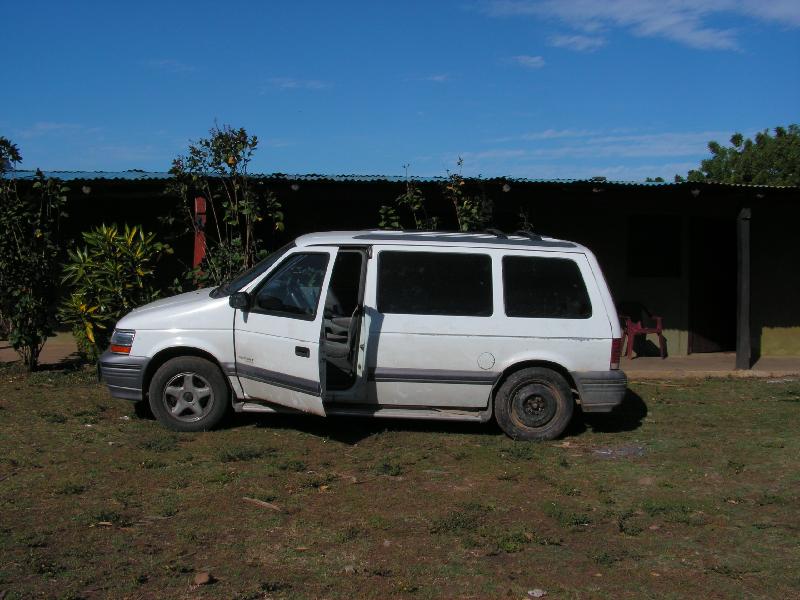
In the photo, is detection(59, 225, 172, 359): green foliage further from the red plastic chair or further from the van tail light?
the red plastic chair

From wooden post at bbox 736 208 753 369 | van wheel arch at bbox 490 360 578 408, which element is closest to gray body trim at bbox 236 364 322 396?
van wheel arch at bbox 490 360 578 408

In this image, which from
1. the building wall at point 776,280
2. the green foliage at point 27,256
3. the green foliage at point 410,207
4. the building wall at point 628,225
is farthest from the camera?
the building wall at point 776,280

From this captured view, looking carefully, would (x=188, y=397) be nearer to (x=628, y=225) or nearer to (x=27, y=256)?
(x=27, y=256)

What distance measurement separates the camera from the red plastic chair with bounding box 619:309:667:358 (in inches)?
494

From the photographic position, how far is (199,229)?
10.9m

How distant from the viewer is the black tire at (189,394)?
7418 mm

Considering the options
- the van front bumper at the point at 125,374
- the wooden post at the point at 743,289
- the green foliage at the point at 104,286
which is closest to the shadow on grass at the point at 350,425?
the van front bumper at the point at 125,374

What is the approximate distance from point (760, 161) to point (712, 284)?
20.9 metres

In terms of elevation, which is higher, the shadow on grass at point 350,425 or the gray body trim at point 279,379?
the gray body trim at point 279,379

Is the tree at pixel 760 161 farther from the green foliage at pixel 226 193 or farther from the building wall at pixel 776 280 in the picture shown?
the green foliage at pixel 226 193

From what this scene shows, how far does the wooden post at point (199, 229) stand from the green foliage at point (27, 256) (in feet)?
5.32

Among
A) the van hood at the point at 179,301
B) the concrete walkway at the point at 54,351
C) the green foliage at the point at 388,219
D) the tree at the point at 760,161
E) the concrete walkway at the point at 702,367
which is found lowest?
the concrete walkway at the point at 702,367

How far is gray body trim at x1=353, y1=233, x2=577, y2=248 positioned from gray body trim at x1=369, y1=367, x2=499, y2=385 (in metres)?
1.19

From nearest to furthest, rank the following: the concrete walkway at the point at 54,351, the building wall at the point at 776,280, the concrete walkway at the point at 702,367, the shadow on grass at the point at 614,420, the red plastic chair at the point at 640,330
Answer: the shadow on grass at the point at 614,420, the concrete walkway at the point at 702,367, the concrete walkway at the point at 54,351, the red plastic chair at the point at 640,330, the building wall at the point at 776,280
